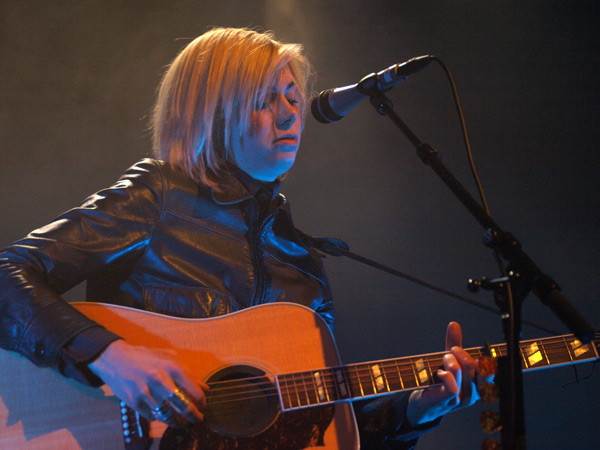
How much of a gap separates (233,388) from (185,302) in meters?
0.49

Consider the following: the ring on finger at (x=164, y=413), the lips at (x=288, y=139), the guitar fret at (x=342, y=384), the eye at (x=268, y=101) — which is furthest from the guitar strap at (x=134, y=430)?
the eye at (x=268, y=101)

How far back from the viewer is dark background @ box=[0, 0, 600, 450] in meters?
3.38

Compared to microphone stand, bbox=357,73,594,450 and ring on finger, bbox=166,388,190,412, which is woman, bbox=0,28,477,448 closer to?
ring on finger, bbox=166,388,190,412

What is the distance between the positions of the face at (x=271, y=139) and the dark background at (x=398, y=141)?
1.42 metres

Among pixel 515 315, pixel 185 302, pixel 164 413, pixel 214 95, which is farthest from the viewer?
pixel 214 95

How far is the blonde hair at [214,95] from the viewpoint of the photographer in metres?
2.20

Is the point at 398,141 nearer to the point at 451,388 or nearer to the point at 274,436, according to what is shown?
the point at 451,388

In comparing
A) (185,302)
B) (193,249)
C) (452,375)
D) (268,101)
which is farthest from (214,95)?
(452,375)

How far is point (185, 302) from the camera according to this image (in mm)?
1904

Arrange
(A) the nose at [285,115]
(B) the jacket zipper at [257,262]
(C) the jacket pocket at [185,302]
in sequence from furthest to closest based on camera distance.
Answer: (A) the nose at [285,115] → (B) the jacket zipper at [257,262] → (C) the jacket pocket at [185,302]

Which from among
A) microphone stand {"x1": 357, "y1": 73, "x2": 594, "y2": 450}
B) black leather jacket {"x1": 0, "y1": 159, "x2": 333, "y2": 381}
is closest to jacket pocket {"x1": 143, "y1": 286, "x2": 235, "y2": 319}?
black leather jacket {"x1": 0, "y1": 159, "x2": 333, "y2": 381}

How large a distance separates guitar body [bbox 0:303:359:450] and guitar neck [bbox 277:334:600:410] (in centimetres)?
4

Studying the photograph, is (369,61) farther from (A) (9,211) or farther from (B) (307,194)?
(A) (9,211)

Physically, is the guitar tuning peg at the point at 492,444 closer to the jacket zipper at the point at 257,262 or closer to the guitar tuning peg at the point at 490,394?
the guitar tuning peg at the point at 490,394
